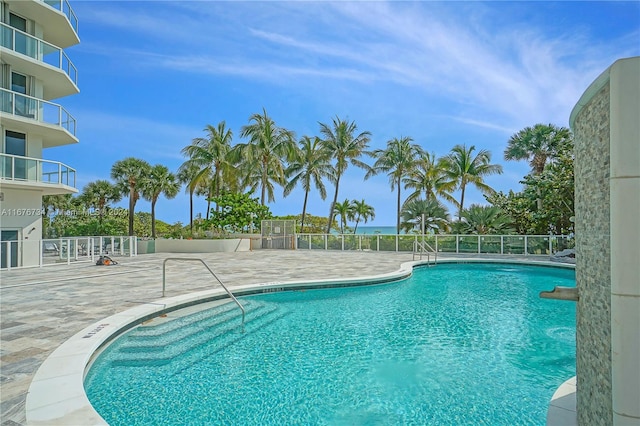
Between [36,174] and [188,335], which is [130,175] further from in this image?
[188,335]

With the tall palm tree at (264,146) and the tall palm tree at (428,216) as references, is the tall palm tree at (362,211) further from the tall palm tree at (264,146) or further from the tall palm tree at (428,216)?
the tall palm tree at (428,216)

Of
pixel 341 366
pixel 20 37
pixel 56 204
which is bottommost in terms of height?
pixel 341 366

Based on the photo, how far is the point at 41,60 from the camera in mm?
14102

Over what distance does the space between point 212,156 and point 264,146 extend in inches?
191

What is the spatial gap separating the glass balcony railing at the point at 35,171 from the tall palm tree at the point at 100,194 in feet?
65.7

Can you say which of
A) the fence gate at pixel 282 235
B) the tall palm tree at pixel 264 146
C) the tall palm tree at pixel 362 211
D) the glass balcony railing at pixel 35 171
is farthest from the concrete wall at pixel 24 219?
the tall palm tree at pixel 362 211

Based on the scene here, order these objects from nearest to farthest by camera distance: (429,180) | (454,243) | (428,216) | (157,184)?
(454,243) < (428,216) < (429,180) < (157,184)

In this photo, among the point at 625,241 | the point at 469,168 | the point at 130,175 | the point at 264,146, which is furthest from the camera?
the point at 130,175

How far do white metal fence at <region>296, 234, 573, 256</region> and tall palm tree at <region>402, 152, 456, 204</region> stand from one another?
375 inches

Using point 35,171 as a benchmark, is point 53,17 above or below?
above

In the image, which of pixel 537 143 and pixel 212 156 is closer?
pixel 537 143

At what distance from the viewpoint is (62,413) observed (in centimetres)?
295

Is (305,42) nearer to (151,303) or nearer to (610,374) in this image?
(151,303)

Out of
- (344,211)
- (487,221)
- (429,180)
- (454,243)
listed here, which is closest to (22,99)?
(454,243)
